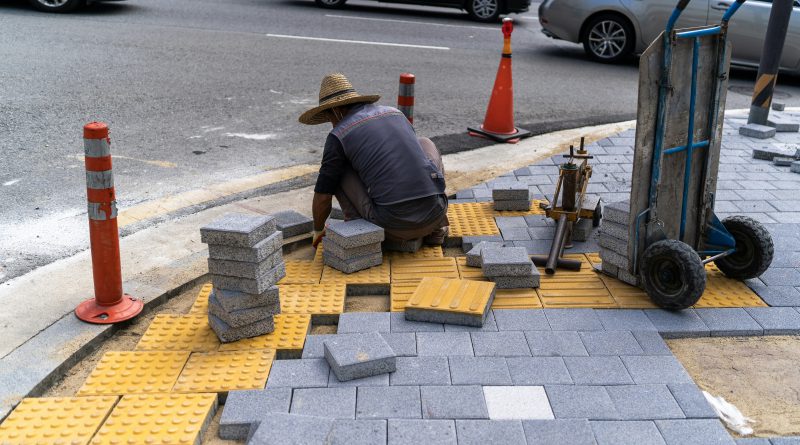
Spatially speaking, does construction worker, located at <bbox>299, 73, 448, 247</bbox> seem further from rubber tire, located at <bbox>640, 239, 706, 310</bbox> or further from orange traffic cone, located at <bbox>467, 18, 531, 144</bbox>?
orange traffic cone, located at <bbox>467, 18, 531, 144</bbox>

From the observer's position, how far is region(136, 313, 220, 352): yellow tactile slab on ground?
4.34m

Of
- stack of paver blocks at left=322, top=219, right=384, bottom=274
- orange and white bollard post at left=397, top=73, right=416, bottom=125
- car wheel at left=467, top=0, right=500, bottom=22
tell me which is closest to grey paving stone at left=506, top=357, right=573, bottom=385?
stack of paver blocks at left=322, top=219, right=384, bottom=274

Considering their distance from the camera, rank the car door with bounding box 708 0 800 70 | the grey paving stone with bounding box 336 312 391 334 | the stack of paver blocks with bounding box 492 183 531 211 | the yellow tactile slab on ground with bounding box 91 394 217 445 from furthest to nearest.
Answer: the car door with bounding box 708 0 800 70 < the stack of paver blocks with bounding box 492 183 531 211 < the grey paving stone with bounding box 336 312 391 334 < the yellow tactile slab on ground with bounding box 91 394 217 445

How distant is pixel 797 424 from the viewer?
3719 millimetres

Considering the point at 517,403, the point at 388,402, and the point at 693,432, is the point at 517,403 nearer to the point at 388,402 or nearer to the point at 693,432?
the point at 388,402

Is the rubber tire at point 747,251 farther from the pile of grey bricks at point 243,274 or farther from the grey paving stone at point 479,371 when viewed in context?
the pile of grey bricks at point 243,274

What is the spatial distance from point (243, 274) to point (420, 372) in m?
1.10

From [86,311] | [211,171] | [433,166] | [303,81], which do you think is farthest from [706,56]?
[303,81]

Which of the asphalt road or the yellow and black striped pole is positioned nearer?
the asphalt road

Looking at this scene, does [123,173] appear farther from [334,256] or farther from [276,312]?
[276,312]

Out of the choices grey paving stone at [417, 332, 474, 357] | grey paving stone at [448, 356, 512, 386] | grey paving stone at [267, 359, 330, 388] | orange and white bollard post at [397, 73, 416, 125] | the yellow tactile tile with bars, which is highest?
orange and white bollard post at [397, 73, 416, 125]

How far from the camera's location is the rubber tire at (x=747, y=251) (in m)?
5.05

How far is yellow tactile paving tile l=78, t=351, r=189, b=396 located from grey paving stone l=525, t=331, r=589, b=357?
1892mm

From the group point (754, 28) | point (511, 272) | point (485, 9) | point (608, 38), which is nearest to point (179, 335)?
point (511, 272)
